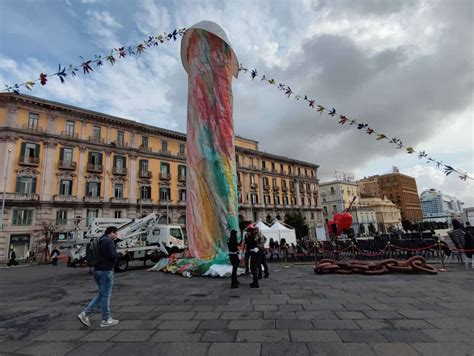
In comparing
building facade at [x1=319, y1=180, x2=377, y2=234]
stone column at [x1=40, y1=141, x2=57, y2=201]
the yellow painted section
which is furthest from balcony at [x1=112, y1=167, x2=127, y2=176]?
building facade at [x1=319, y1=180, x2=377, y2=234]

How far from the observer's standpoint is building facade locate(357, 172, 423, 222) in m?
101

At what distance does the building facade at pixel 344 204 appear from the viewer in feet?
238

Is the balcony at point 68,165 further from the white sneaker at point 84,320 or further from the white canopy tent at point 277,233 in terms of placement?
the white sneaker at point 84,320

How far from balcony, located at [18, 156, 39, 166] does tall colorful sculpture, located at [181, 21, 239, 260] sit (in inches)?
995

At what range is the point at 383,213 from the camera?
264 feet

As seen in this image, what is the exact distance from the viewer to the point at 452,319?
4.40 meters

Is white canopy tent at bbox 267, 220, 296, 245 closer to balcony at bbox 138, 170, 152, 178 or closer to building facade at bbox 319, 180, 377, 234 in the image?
balcony at bbox 138, 170, 152, 178

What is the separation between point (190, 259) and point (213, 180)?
3.40 metres

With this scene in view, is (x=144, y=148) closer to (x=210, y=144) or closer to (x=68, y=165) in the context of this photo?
(x=68, y=165)

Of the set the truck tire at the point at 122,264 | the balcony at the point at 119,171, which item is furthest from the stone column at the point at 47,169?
the truck tire at the point at 122,264

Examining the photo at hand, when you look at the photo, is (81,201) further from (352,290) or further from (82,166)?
(352,290)

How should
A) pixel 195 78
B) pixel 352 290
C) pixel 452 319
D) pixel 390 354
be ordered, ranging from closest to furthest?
pixel 390 354
pixel 452 319
pixel 352 290
pixel 195 78

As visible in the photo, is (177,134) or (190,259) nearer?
(190,259)

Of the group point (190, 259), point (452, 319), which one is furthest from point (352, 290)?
point (190, 259)
